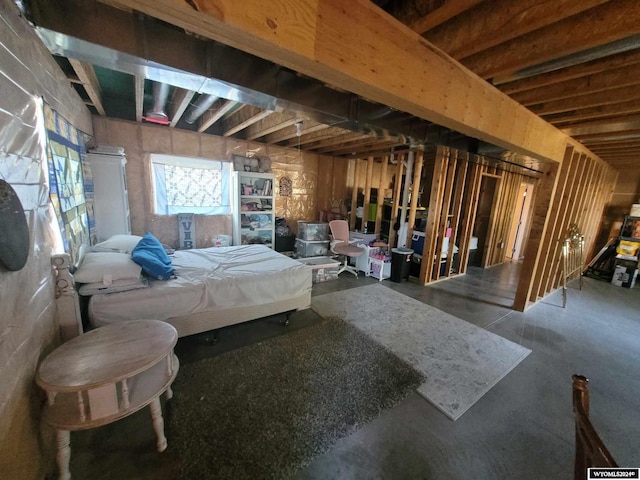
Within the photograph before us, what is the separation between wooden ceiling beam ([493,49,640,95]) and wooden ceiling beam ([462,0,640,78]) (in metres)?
0.27

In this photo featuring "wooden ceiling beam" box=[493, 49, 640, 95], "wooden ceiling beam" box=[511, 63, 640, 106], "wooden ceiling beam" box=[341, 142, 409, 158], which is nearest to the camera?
"wooden ceiling beam" box=[493, 49, 640, 95]

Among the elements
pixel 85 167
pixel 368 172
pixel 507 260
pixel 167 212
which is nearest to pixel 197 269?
pixel 85 167

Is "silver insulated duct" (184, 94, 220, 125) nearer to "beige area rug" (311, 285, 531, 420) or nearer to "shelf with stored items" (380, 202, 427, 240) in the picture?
"beige area rug" (311, 285, 531, 420)

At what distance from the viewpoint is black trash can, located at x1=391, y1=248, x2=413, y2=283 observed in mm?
4293

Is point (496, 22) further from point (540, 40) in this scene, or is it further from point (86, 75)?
point (86, 75)

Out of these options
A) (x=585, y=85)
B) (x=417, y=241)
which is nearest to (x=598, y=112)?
(x=585, y=85)

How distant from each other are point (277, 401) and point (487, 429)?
1.44 m

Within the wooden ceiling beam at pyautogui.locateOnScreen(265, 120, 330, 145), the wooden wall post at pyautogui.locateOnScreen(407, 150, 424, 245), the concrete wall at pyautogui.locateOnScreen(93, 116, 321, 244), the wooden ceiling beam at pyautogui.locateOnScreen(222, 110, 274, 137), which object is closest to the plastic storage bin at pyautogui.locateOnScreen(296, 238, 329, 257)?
the concrete wall at pyautogui.locateOnScreen(93, 116, 321, 244)

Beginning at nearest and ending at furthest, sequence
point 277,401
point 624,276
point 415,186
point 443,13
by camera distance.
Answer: point 443,13, point 277,401, point 415,186, point 624,276

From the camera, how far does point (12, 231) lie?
0.98m

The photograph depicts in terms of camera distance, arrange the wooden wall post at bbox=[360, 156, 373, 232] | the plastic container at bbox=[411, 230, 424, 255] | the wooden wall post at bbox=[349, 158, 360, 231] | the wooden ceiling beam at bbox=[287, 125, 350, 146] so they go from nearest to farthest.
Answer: the wooden ceiling beam at bbox=[287, 125, 350, 146], the plastic container at bbox=[411, 230, 424, 255], the wooden wall post at bbox=[360, 156, 373, 232], the wooden wall post at bbox=[349, 158, 360, 231]

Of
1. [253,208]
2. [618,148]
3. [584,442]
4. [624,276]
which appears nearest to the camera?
[584,442]

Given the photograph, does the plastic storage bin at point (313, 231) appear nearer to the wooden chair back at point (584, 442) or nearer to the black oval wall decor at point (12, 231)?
the black oval wall decor at point (12, 231)

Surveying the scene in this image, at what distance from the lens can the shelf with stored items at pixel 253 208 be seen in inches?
179
